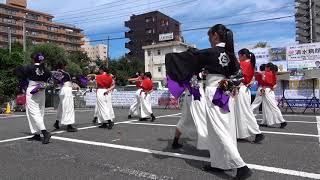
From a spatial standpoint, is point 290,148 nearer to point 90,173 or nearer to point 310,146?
point 310,146

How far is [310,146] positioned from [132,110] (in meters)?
8.67

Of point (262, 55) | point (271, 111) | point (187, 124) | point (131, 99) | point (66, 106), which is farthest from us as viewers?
point (131, 99)

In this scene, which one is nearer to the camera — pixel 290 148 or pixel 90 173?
pixel 90 173

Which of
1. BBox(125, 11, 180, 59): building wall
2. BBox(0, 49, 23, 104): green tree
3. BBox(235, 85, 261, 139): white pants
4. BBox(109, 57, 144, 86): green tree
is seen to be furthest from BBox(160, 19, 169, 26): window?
BBox(235, 85, 261, 139): white pants

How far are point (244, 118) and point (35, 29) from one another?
357ft

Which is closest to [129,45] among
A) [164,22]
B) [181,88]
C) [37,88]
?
[164,22]

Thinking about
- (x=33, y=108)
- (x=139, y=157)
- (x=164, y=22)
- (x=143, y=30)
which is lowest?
(x=139, y=157)

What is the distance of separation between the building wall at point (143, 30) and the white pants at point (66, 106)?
87789mm

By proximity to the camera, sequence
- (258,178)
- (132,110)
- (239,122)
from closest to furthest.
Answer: (258,178) < (239,122) < (132,110)

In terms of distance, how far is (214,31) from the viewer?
5.95 meters

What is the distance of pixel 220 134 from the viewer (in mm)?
5531

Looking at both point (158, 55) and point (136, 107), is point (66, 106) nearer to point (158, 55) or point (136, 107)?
point (136, 107)

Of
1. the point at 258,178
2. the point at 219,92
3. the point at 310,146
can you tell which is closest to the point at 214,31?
the point at 219,92

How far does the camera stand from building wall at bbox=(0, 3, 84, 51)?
10088 cm
